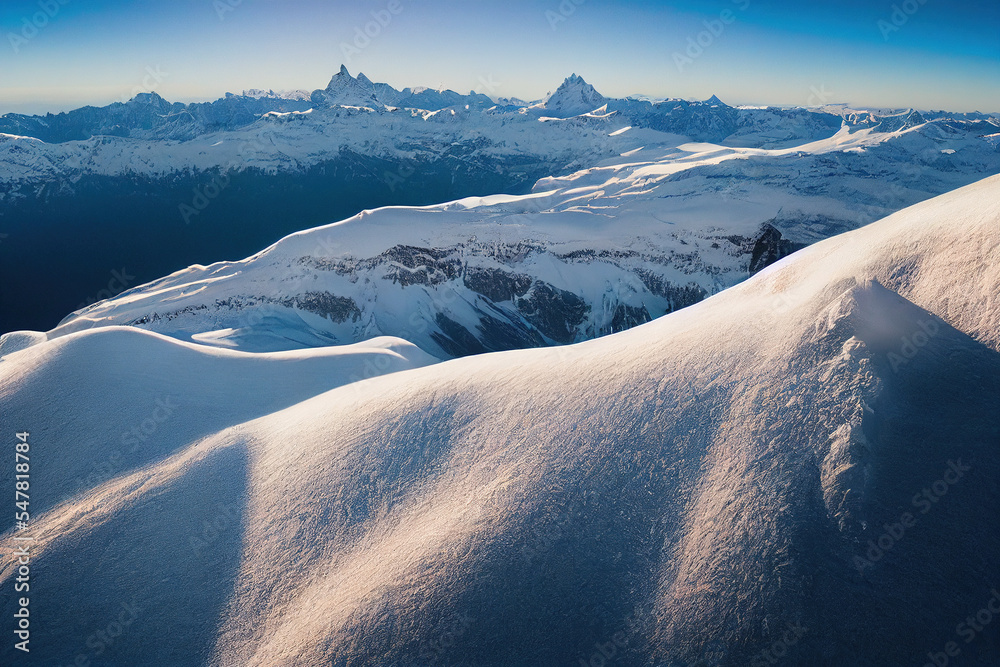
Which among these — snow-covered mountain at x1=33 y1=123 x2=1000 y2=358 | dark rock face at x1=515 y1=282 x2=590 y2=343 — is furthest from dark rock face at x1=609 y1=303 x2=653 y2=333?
dark rock face at x1=515 y1=282 x2=590 y2=343

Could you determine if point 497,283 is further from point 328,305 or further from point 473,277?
point 328,305

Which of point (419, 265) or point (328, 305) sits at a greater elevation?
point (419, 265)

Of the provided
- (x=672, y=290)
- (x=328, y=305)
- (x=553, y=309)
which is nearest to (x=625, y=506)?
(x=328, y=305)

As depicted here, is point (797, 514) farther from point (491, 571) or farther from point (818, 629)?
point (491, 571)

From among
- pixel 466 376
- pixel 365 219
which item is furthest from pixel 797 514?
pixel 365 219

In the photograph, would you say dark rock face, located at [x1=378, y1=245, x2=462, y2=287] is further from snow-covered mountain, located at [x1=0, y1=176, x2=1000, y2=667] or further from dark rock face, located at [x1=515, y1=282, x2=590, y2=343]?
snow-covered mountain, located at [x1=0, y1=176, x2=1000, y2=667]

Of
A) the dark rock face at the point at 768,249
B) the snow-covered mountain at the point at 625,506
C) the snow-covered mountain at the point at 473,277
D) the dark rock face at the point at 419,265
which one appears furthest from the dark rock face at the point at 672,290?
the snow-covered mountain at the point at 625,506
